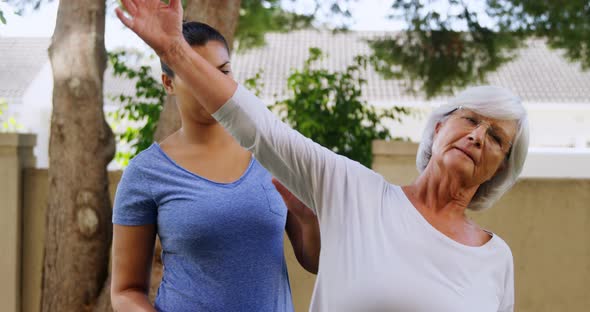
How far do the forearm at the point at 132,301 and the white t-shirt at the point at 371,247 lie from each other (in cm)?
48

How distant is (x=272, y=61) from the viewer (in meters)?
21.1

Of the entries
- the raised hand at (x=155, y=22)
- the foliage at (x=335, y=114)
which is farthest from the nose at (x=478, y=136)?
the foliage at (x=335, y=114)

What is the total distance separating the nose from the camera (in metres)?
1.77

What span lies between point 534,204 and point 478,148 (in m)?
3.19

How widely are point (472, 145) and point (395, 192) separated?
0.22 meters

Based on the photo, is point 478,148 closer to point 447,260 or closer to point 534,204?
point 447,260

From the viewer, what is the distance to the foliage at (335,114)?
5.54 m

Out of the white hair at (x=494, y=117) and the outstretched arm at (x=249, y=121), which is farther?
the white hair at (x=494, y=117)

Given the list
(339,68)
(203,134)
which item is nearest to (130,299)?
(203,134)

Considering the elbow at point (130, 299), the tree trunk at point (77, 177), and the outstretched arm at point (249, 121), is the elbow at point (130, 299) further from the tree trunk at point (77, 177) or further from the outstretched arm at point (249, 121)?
the tree trunk at point (77, 177)

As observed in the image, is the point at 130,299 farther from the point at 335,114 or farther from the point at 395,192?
the point at 335,114

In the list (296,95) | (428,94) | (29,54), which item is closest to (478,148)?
(296,95)

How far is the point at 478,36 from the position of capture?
644cm

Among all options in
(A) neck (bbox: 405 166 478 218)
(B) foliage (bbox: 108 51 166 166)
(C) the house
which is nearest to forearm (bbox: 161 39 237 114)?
(A) neck (bbox: 405 166 478 218)
